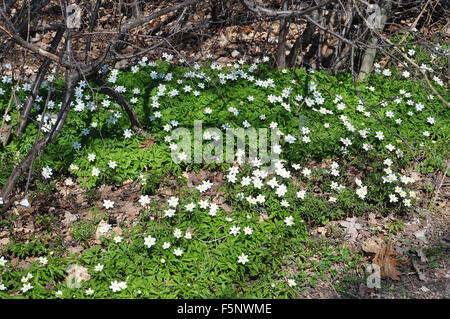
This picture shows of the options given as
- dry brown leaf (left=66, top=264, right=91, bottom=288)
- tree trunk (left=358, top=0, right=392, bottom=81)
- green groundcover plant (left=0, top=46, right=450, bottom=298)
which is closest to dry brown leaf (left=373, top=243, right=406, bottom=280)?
green groundcover plant (left=0, top=46, right=450, bottom=298)

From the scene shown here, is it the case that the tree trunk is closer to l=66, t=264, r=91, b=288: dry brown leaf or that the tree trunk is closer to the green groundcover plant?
the green groundcover plant

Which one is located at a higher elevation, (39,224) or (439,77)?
(439,77)

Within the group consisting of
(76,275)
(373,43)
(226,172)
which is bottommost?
(76,275)

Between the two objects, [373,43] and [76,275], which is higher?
[373,43]

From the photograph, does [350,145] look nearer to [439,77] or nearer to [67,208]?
[439,77]

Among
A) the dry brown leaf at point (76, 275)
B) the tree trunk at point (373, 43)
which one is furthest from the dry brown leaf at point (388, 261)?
the tree trunk at point (373, 43)

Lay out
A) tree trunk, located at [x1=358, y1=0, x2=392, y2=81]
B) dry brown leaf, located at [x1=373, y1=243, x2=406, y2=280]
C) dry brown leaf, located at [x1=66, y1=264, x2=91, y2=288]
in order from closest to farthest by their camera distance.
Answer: dry brown leaf, located at [x1=66, y1=264, x2=91, y2=288]
dry brown leaf, located at [x1=373, y1=243, x2=406, y2=280]
tree trunk, located at [x1=358, y1=0, x2=392, y2=81]

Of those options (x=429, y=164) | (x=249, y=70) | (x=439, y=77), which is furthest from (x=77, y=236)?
(x=439, y=77)

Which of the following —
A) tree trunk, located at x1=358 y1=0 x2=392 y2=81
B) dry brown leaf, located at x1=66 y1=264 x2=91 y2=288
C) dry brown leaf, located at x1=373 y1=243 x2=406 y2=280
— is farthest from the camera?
tree trunk, located at x1=358 y1=0 x2=392 y2=81

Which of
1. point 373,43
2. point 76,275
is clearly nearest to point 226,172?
point 76,275

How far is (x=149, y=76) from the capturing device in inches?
197

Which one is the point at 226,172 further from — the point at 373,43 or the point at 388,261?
the point at 373,43
